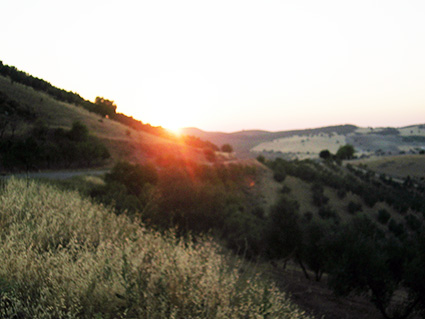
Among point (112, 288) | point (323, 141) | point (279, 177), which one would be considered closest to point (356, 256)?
point (112, 288)

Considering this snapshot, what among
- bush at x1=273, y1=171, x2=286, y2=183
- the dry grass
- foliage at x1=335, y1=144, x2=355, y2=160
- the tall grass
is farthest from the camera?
the dry grass

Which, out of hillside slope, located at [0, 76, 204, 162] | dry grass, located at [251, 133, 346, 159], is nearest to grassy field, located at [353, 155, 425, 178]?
hillside slope, located at [0, 76, 204, 162]

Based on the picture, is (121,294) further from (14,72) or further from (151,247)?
(14,72)

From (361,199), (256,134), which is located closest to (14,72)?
(361,199)

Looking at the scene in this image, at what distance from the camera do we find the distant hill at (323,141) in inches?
4913

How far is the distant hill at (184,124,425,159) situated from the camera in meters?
125

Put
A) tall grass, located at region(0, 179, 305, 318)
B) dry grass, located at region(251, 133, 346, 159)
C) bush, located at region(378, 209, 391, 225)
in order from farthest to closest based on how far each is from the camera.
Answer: dry grass, located at region(251, 133, 346, 159) → bush, located at region(378, 209, 391, 225) → tall grass, located at region(0, 179, 305, 318)

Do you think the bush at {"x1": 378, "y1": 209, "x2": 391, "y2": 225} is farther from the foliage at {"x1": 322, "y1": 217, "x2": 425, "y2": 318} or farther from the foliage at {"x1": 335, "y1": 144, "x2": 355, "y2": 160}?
the foliage at {"x1": 335, "y1": 144, "x2": 355, "y2": 160}

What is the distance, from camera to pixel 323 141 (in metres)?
144

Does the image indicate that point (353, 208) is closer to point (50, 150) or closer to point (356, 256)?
point (356, 256)

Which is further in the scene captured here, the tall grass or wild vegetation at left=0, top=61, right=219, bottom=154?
wild vegetation at left=0, top=61, right=219, bottom=154

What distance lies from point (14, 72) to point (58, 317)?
5967cm

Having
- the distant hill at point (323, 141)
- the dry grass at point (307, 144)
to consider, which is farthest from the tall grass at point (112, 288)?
the dry grass at point (307, 144)

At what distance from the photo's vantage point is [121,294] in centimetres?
401
